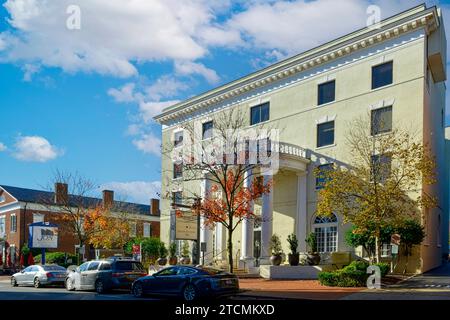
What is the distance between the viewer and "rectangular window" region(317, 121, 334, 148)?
3484 centimetres

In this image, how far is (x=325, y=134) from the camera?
3519 cm

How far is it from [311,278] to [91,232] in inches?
1018

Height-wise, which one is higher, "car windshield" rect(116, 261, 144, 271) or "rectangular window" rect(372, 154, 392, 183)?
"rectangular window" rect(372, 154, 392, 183)

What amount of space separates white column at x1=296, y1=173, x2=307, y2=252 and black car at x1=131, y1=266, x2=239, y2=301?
16171 mm

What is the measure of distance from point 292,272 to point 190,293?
11027 mm

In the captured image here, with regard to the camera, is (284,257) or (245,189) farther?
(284,257)

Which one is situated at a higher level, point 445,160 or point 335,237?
point 445,160

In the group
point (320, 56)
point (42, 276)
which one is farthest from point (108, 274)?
point (320, 56)

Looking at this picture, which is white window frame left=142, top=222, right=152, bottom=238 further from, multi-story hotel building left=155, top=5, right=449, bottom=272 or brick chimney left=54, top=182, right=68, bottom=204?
multi-story hotel building left=155, top=5, right=449, bottom=272

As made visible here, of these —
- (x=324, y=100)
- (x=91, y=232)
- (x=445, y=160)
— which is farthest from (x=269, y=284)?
(x=91, y=232)

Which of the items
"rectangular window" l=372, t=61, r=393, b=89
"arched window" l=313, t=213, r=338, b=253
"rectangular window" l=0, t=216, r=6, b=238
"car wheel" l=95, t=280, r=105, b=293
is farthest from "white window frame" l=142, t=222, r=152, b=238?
"car wheel" l=95, t=280, r=105, b=293
